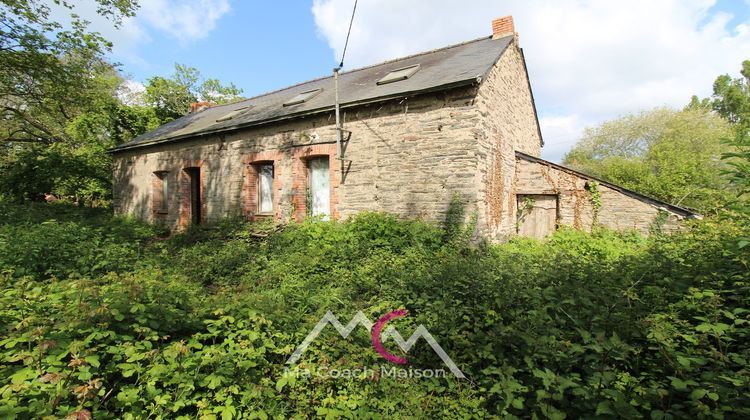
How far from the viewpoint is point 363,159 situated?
8.80 m

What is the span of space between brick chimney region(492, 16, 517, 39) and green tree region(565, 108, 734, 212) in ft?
20.7

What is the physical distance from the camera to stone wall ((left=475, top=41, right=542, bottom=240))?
25.8ft

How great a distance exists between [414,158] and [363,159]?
1.44 metres

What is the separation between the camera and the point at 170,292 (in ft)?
12.9

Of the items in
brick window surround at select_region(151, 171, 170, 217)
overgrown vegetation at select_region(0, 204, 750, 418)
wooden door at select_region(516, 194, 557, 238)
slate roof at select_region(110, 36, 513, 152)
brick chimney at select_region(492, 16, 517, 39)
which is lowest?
overgrown vegetation at select_region(0, 204, 750, 418)

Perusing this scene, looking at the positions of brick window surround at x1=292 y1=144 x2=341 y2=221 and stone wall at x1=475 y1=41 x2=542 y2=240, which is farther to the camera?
brick window surround at x1=292 y1=144 x2=341 y2=221

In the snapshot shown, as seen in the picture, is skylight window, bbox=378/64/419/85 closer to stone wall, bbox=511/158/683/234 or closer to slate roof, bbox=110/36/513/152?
slate roof, bbox=110/36/513/152

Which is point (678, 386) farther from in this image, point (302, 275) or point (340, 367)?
point (302, 275)

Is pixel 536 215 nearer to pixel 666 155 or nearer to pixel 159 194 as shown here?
pixel 666 155

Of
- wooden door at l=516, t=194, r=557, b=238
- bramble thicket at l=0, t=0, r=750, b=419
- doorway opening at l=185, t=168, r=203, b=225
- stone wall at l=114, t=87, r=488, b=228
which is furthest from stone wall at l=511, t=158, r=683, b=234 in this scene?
doorway opening at l=185, t=168, r=203, b=225

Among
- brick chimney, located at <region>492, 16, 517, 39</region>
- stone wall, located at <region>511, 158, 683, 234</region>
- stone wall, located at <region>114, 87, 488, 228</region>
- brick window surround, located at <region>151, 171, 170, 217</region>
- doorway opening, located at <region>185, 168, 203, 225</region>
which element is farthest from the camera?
brick window surround, located at <region>151, 171, 170, 217</region>

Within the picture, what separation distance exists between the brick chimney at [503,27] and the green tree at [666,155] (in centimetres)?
630

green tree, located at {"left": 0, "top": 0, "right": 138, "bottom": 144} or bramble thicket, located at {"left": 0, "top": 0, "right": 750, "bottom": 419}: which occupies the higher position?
green tree, located at {"left": 0, "top": 0, "right": 138, "bottom": 144}

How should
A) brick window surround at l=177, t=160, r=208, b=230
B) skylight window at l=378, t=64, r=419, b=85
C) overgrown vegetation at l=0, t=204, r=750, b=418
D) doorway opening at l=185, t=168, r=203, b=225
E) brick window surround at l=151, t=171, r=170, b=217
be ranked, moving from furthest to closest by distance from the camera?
1. brick window surround at l=151, t=171, r=170, b=217
2. doorway opening at l=185, t=168, r=203, b=225
3. brick window surround at l=177, t=160, r=208, b=230
4. skylight window at l=378, t=64, r=419, b=85
5. overgrown vegetation at l=0, t=204, r=750, b=418
